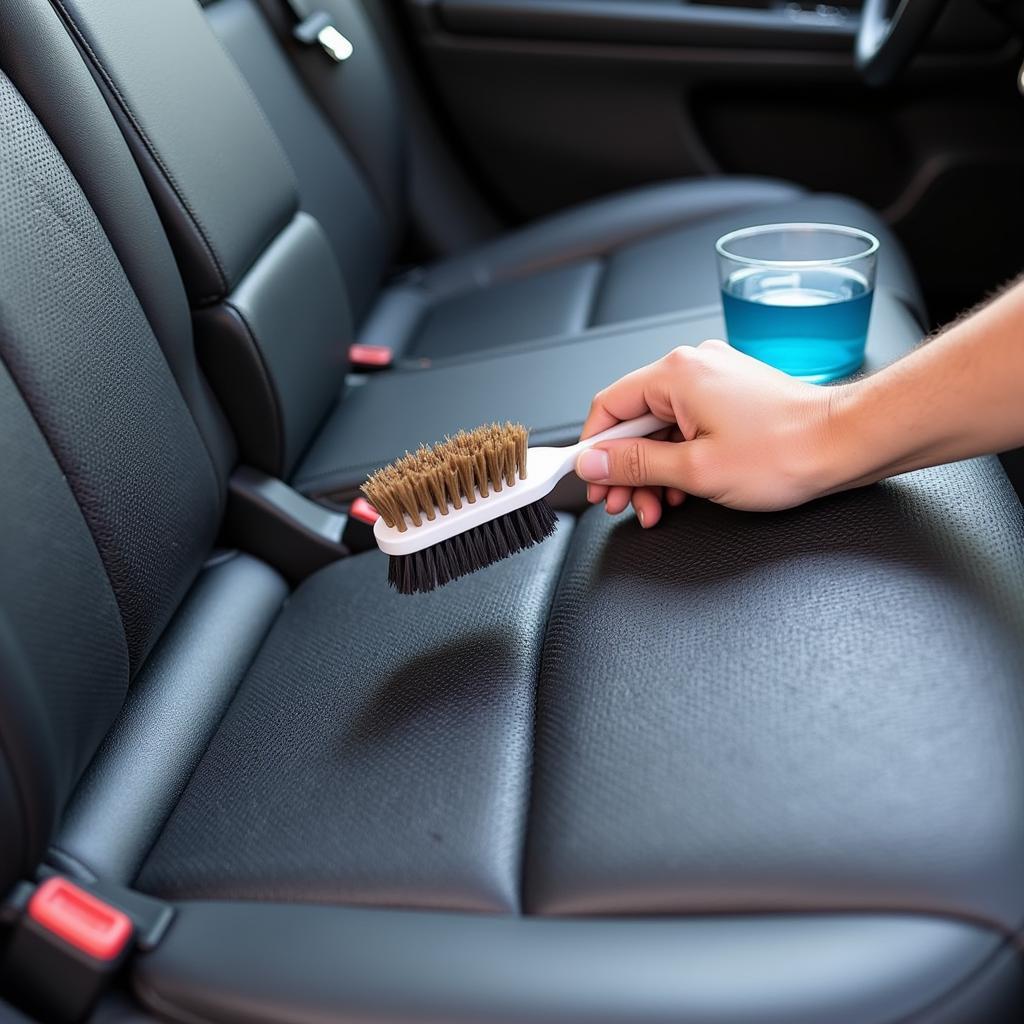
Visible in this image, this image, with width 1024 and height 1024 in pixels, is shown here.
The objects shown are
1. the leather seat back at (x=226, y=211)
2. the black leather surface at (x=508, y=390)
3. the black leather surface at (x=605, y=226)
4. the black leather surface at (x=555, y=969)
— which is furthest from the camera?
the black leather surface at (x=605, y=226)

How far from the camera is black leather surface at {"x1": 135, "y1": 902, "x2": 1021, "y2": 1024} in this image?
58cm

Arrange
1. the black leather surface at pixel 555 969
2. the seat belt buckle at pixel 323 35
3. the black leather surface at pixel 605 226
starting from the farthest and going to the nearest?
the black leather surface at pixel 605 226 < the seat belt buckle at pixel 323 35 < the black leather surface at pixel 555 969

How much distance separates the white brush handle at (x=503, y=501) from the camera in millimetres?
843

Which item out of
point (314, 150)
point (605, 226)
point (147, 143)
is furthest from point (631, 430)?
point (605, 226)

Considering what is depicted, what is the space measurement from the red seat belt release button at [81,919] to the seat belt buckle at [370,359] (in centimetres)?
86

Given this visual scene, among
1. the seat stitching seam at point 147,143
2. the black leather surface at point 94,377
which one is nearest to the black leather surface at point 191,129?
the seat stitching seam at point 147,143

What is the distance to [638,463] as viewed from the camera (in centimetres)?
88

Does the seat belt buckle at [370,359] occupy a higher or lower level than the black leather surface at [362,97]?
lower

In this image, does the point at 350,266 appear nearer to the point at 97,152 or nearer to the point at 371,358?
the point at 371,358

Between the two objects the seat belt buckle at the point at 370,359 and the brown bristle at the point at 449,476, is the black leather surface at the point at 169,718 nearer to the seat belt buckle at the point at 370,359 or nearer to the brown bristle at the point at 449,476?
the brown bristle at the point at 449,476

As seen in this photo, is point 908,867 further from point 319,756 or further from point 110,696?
point 110,696

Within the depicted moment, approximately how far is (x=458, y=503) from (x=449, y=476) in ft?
0.08

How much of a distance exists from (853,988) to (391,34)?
1.71 meters

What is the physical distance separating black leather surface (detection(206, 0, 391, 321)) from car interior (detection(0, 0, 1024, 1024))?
0.06 ft
